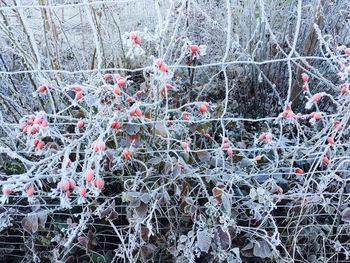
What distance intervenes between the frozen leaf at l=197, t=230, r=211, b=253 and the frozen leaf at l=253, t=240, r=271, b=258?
17cm

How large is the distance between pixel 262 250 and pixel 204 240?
7.9 inches

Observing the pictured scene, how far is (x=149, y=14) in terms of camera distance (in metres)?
2.57

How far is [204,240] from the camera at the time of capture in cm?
120

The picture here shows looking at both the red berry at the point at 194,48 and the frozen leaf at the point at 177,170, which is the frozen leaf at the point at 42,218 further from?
the red berry at the point at 194,48

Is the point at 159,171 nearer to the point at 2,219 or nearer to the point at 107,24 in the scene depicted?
the point at 2,219

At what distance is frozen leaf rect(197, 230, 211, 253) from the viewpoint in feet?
3.88

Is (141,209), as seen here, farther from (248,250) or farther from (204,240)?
(248,250)

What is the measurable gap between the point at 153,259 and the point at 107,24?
4.16 ft

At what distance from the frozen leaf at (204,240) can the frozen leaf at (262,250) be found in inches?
6.5

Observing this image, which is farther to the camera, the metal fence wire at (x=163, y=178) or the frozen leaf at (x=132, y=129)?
the frozen leaf at (x=132, y=129)

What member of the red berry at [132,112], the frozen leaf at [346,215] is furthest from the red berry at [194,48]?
the frozen leaf at [346,215]

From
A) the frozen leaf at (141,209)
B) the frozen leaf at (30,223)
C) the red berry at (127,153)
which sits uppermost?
the red berry at (127,153)

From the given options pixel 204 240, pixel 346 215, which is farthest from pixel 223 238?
pixel 346 215

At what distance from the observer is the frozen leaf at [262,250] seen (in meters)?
1.23
